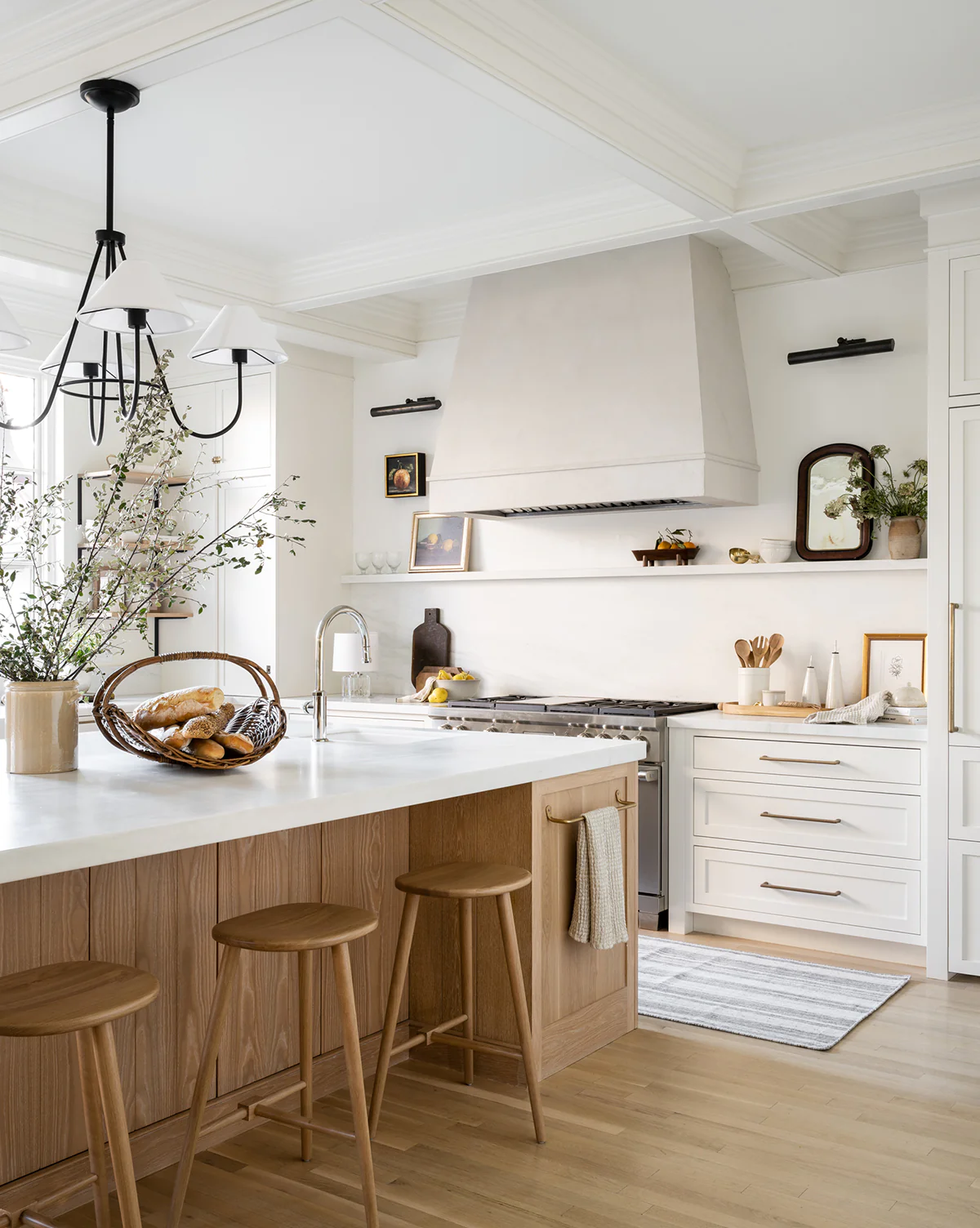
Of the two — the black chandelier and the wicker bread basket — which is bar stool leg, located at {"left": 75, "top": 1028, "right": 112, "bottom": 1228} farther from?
the black chandelier

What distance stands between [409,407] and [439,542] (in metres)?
0.75

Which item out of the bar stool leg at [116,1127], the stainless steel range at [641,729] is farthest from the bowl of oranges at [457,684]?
the bar stool leg at [116,1127]

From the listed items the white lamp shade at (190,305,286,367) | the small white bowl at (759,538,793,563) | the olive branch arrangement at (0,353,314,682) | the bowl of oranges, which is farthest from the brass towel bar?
the bowl of oranges

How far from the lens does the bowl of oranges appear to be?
5.84 metres

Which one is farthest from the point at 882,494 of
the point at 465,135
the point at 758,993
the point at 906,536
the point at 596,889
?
the point at 596,889

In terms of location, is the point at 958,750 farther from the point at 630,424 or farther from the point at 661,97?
the point at 661,97

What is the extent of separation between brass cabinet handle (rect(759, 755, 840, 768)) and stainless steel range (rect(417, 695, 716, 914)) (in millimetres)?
409

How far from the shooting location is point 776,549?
4984 millimetres

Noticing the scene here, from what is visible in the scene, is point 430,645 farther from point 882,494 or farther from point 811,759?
point 882,494

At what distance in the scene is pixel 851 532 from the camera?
4.87m

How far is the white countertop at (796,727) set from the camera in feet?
14.0

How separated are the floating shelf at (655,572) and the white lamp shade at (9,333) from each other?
2.91m

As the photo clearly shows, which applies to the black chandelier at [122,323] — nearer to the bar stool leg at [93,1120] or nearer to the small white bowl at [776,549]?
the bar stool leg at [93,1120]

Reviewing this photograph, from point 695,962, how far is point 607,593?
6.15 feet
